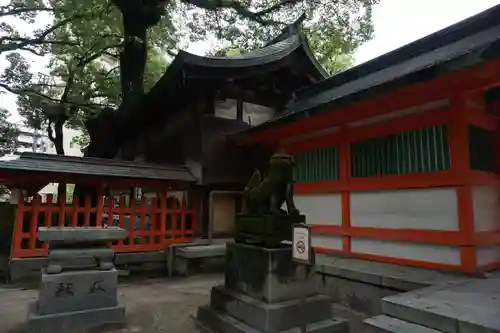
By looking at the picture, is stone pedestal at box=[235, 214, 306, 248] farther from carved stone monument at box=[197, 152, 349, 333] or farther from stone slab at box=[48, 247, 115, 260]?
stone slab at box=[48, 247, 115, 260]

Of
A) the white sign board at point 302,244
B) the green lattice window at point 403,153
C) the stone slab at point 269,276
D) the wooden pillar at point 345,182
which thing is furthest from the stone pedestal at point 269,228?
the green lattice window at point 403,153

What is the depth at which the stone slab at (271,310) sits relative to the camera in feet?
13.6

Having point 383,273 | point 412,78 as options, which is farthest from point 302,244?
Result: point 412,78

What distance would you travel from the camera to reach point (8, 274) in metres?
7.46

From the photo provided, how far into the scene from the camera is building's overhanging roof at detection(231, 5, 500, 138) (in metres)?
3.97

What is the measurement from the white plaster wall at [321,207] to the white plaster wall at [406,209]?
15.3 inches

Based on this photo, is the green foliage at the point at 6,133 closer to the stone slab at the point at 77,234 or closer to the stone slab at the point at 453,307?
the stone slab at the point at 77,234

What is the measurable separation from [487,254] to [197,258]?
21.0 feet

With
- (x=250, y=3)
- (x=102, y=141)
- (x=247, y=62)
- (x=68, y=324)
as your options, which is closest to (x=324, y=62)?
(x=250, y=3)

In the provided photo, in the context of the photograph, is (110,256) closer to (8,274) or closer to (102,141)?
(8,274)

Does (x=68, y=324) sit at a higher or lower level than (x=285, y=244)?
lower

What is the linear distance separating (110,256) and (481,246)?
5.65 meters

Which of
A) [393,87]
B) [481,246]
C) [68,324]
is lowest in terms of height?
[68,324]

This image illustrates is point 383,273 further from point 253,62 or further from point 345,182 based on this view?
point 253,62
